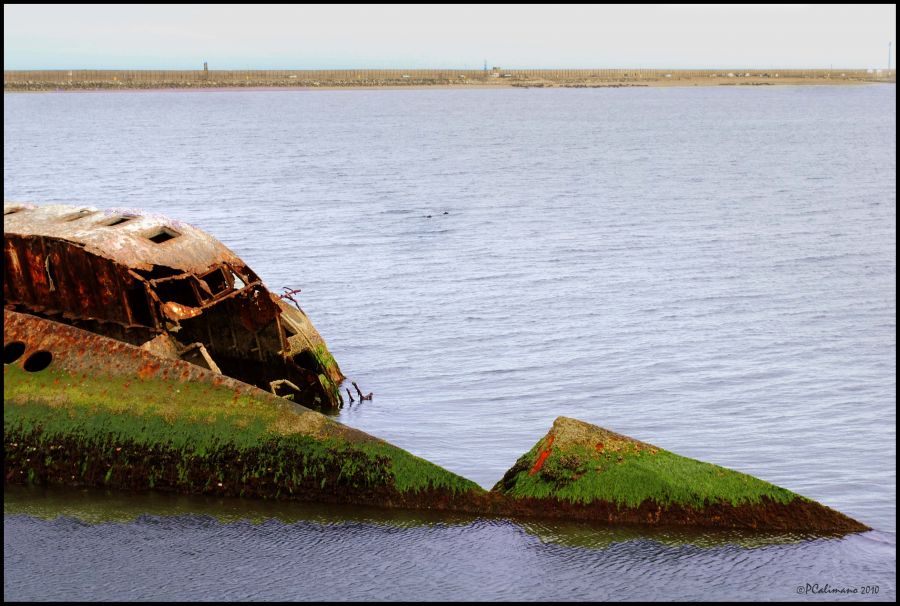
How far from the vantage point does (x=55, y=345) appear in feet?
48.2

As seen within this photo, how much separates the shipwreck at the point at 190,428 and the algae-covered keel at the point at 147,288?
0.03 m

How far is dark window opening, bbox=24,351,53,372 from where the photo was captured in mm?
14688

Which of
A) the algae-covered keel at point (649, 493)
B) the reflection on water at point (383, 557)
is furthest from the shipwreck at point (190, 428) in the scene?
the reflection on water at point (383, 557)

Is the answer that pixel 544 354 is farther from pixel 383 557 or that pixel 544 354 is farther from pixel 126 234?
pixel 383 557

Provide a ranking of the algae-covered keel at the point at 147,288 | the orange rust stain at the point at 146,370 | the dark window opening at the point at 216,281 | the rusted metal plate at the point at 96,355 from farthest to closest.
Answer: the dark window opening at the point at 216,281, the algae-covered keel at the point at 147,288, the orange rust stain at the point at 146,370, the rusted metal plate at the point at 96,355

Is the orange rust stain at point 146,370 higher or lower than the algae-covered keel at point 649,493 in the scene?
higher

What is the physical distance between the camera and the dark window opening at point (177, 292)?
16375 mm

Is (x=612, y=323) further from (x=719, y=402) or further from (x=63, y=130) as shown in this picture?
(x=63, y=130)

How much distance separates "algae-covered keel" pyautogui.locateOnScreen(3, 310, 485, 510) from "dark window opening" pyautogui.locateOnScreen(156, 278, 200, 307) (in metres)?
1.90

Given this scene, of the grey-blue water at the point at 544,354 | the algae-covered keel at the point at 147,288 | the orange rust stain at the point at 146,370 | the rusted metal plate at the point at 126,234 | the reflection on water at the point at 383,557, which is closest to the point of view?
the reflection on water at the point at 383,557

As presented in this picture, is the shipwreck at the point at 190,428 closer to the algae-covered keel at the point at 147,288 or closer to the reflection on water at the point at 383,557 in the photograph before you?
the algae-covered keel at the point at 147,288

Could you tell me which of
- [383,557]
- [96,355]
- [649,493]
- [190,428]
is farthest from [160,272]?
[649,493]

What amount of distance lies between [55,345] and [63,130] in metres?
105

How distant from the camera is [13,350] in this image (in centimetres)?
1492
